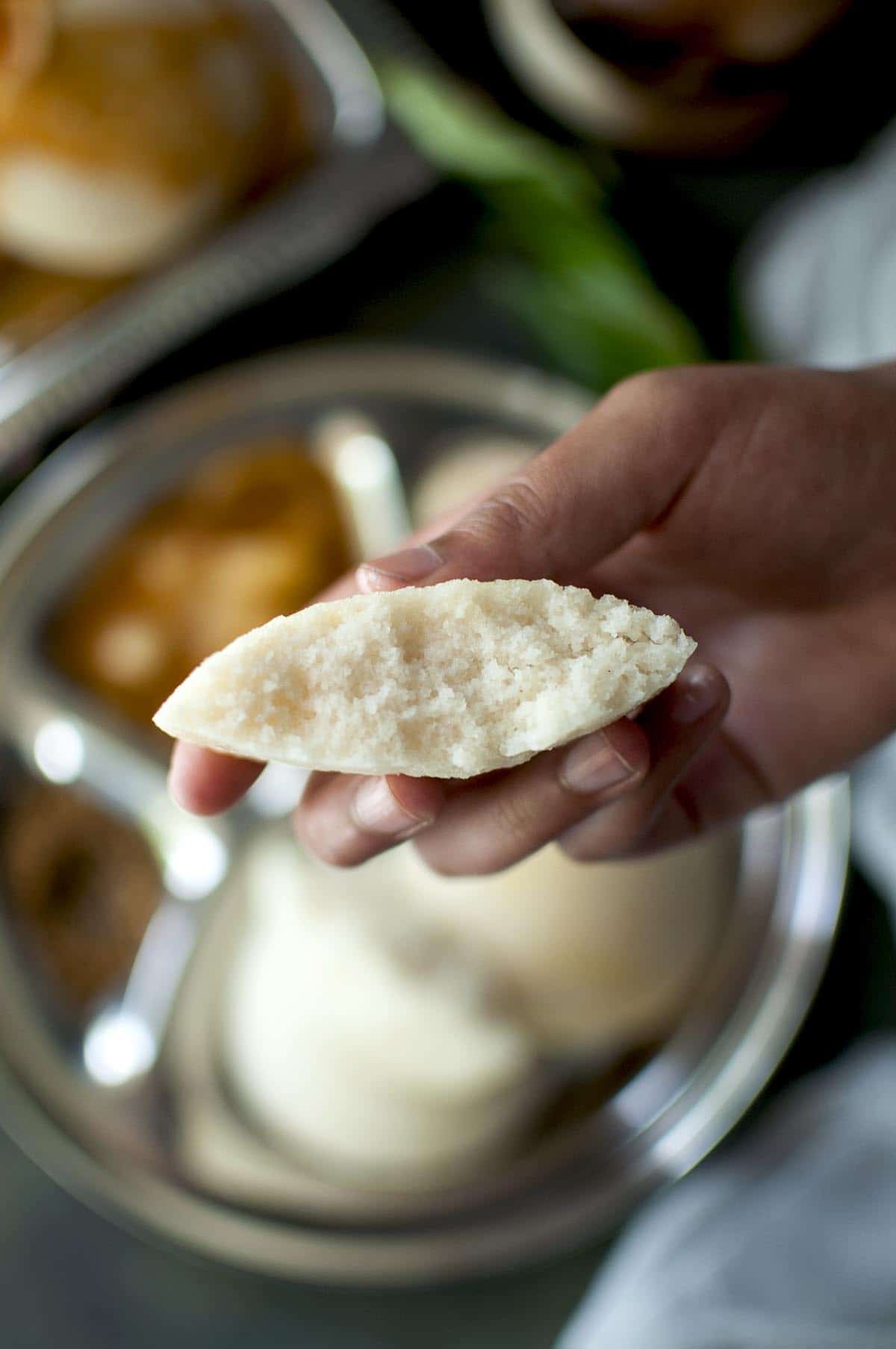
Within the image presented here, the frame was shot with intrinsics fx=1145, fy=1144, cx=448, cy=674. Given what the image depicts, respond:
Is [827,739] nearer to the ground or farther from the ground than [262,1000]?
farther from the ground

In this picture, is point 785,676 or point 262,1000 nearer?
point 785,676

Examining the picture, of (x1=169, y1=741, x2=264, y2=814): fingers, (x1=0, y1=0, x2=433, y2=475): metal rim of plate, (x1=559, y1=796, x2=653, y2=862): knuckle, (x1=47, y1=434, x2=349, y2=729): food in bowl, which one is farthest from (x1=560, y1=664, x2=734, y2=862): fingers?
(x1=0, y1=0, x2=433, y2=475): metal rim of plate

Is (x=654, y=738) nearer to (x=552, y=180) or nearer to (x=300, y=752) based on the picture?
(x=300, y=752)

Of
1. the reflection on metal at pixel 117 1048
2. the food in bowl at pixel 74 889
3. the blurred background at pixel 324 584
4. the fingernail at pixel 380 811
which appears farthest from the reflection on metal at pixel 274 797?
the fingernail at pixel 380 811

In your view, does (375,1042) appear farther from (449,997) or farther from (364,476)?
(364,476)

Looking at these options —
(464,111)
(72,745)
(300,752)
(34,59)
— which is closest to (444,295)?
(464,111)

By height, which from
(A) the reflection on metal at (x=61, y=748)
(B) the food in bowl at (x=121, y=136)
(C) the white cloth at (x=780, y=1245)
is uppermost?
(B) the food in bowl at (x=121, y=136)

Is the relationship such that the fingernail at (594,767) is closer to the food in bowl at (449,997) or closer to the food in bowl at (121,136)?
the food in bowl at (449,997)
